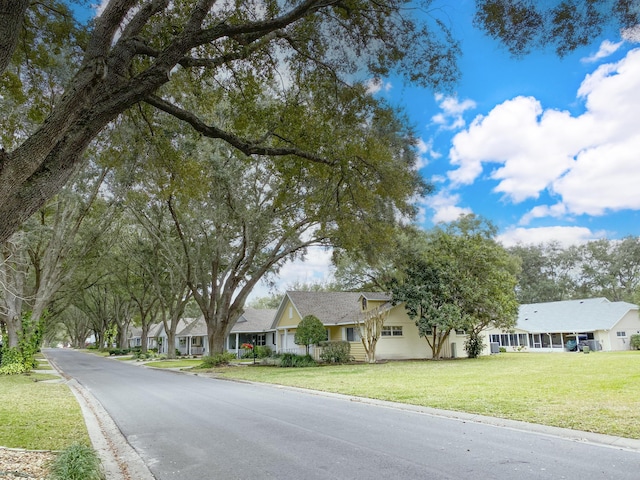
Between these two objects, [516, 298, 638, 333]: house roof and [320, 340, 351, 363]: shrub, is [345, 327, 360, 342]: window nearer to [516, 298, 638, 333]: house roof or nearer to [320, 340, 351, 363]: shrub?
[320, 340, 351, 363]: shrub

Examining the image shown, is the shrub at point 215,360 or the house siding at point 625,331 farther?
the house siding at point 625,331

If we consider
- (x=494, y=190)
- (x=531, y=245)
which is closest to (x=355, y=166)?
(x=494, y=190)

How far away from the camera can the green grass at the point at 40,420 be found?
755cm

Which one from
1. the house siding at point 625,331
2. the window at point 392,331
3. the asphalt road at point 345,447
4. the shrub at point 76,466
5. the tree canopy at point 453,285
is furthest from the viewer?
the house siding at point 625,331

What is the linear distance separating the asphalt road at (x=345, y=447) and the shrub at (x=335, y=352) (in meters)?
16.8

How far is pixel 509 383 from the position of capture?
1503 centimetres

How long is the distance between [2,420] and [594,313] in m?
43.3

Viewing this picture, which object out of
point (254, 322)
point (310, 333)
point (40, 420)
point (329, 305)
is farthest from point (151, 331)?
point (40, 420)

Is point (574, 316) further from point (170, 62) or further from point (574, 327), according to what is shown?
point (170, 62)

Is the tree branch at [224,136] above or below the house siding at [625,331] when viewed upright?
above

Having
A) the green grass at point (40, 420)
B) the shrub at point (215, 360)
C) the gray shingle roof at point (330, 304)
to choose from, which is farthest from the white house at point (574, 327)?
the green grass at point (40, 420)

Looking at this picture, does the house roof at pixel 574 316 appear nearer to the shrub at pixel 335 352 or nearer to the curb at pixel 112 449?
the shrub at pixel 335 352

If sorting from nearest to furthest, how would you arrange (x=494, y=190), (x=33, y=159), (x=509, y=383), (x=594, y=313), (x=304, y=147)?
(x=33, y=159)
(x=304, y=147)
(x=509, y=383)
(x=494, y=190)
(x=594, y=313)

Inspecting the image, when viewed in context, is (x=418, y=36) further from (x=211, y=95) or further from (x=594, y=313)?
(x=594, y=313)
